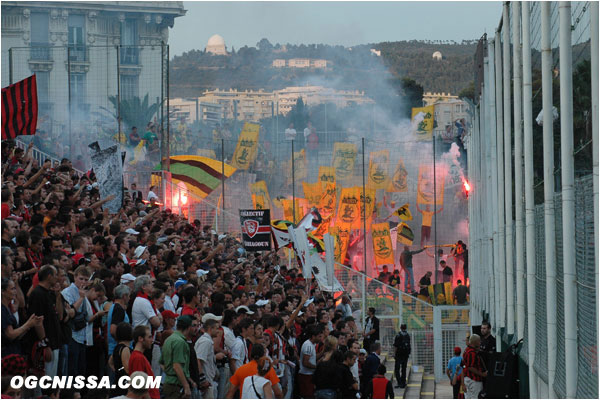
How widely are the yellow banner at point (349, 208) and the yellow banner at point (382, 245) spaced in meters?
2.35

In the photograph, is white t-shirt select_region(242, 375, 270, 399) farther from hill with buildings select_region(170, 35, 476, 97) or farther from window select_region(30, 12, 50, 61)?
hill with buildings select_region(170, 35, 476, 97)

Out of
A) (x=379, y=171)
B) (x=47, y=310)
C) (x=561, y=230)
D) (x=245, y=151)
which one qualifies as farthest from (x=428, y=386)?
(x=47, y=310)

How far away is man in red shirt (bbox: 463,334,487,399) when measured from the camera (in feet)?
60.6

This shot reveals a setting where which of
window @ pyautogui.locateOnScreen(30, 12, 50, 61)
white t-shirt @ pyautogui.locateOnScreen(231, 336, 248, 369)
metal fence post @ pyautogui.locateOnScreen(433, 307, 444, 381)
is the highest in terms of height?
window @ pyautogui.locateOnScreen(30, 12, 50, 61)

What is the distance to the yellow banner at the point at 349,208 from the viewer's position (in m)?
41.7

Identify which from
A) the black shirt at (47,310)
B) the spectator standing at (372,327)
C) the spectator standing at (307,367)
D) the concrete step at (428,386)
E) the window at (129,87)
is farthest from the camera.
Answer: the window at (129,87)

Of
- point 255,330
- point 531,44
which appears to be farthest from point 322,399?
point 531,44

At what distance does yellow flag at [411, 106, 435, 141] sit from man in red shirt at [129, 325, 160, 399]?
37608 millimetres

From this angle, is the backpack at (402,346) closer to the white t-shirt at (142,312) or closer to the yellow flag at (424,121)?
the white t-shirt at (142,312)

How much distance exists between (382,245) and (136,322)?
2736 centimetres

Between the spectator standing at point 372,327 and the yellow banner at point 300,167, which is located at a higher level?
the yellow banner at point 300,167

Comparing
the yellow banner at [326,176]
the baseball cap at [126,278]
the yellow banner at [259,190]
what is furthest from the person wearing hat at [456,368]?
the yellow banner at [326,176]

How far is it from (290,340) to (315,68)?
3571 inches

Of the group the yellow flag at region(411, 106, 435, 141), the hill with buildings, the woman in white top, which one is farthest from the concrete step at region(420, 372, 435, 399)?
the hill with buildings
